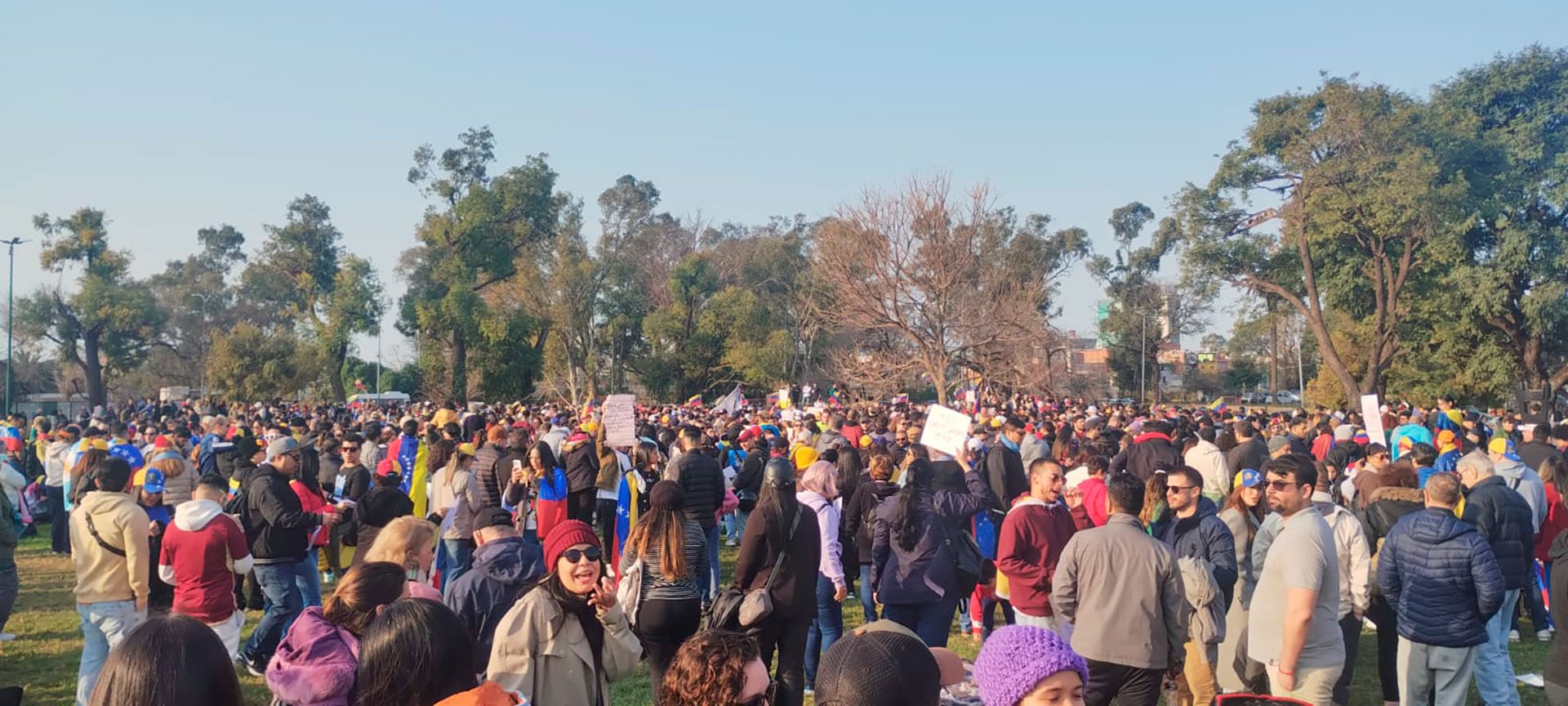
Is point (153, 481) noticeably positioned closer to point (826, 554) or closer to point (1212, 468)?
point (826, 554)

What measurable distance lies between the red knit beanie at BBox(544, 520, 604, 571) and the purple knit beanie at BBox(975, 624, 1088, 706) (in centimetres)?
173

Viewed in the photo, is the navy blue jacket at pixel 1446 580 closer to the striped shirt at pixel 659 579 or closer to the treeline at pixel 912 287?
the striped shirt at pixel 659 579

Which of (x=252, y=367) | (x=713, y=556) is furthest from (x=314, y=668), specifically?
(x=252, y=367)

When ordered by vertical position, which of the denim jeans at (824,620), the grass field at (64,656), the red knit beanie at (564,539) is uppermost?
the red knit beanie at (564,539)

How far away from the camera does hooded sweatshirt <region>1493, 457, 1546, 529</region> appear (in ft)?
26.8

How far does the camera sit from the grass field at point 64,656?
23.4 ft

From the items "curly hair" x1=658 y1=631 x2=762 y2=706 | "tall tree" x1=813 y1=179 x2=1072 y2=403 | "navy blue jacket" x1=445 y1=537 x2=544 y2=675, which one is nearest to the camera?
"curly hair" x1=658 y1=631 x2=762 y2=706

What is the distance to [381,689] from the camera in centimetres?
288

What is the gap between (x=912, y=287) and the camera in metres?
26.8

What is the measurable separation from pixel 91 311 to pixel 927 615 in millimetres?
50219

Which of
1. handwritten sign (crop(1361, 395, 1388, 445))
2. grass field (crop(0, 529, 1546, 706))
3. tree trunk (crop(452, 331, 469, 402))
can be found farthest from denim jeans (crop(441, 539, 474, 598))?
tree trunk (crop(452, 331, 469, 402))

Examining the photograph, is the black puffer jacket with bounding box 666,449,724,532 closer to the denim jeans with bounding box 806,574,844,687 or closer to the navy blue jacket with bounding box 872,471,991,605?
the denim jeans with bounding box 806,574,844,687

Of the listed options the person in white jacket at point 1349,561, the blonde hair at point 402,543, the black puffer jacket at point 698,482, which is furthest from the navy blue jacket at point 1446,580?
the black puffer jacket at point 698,482

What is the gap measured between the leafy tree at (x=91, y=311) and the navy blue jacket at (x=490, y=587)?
49.2m
